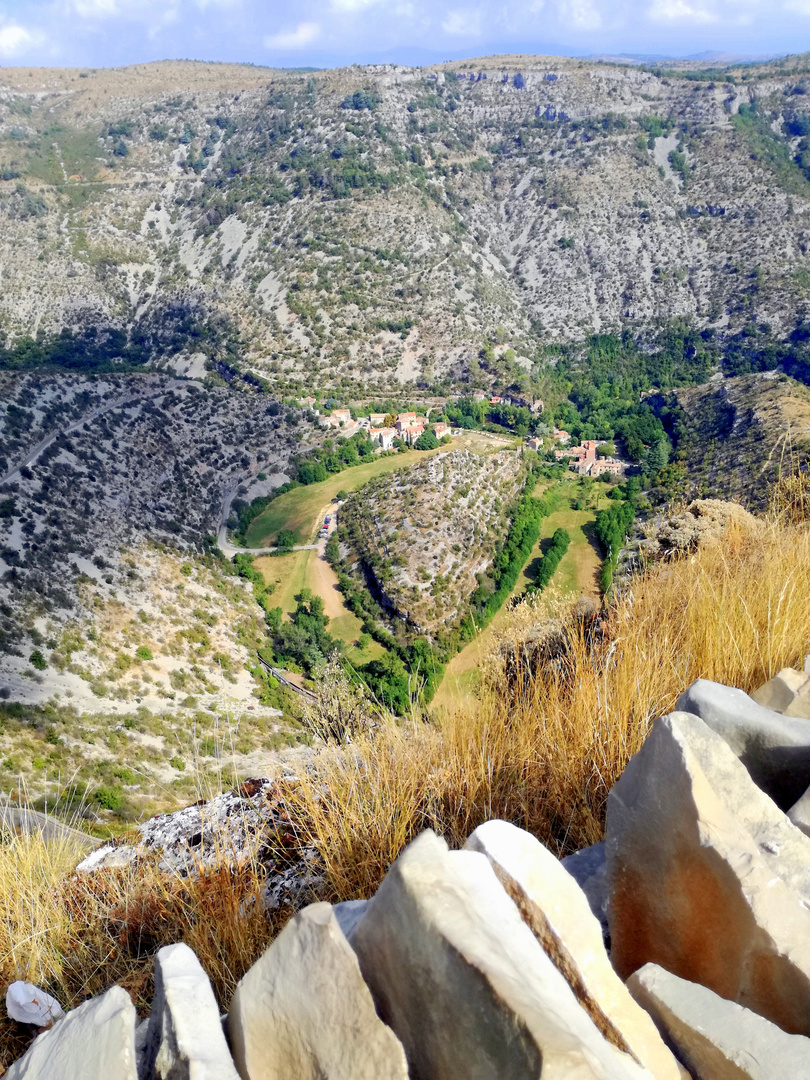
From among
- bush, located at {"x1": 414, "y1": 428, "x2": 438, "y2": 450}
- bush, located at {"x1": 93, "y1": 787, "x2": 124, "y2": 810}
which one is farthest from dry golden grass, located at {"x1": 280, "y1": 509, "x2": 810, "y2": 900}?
bush, located at {"x1": 414, "y1": 428, "x2": 438, "y2": 450}

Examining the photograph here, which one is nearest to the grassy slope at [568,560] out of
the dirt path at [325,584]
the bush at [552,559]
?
the bush at [552,559]

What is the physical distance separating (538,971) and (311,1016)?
1.99ft

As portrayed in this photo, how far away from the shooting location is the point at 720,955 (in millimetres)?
2008

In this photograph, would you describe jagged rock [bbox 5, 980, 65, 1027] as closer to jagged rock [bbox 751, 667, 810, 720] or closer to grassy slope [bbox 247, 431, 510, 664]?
jagged rock [bbox 751, 667, 810, 720]

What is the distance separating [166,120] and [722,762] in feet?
378

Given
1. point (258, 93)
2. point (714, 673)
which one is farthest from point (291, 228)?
point (714, 673)

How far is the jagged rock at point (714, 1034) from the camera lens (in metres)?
1.60

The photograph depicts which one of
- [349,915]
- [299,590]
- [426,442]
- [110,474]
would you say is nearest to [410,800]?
[349,915]

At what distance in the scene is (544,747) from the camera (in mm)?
3410

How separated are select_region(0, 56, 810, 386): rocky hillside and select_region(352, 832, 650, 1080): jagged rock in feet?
199

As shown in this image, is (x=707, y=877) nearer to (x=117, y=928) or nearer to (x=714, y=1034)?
(x=714, y=1034)

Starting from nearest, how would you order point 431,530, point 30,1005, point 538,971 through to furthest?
point 538,971 < point 30,1005 < point 431,530

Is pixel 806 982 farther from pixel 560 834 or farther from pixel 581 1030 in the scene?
pixel 560 834

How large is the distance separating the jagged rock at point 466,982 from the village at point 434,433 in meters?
49.3
